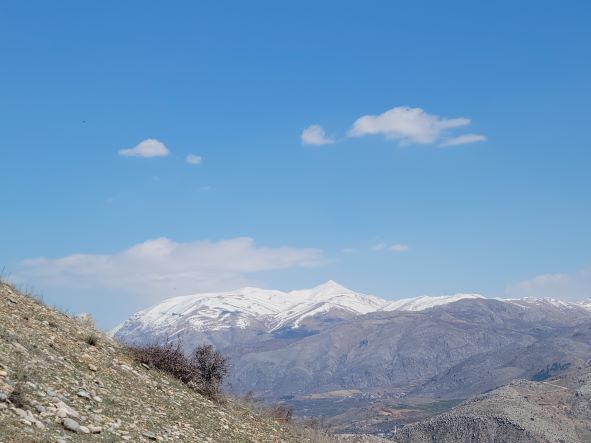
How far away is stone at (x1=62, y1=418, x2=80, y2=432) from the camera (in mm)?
11250

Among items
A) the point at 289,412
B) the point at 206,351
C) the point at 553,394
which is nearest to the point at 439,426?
the point at 553,394

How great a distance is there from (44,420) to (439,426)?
78.0 m

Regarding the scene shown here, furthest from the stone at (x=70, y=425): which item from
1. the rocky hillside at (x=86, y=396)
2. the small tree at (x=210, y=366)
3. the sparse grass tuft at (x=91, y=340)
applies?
the small tree at (x=210, y=366)

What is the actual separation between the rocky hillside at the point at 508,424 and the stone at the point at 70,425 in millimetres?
69602

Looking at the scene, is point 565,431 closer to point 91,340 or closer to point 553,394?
point 553,394

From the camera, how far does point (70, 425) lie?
37.1ft

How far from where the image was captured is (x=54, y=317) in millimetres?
18953

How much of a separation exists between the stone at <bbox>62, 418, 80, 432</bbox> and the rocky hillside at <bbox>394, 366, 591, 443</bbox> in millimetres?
69602

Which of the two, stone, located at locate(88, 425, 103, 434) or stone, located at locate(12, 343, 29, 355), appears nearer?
stone, located at locate(88, 425, 103, 434)

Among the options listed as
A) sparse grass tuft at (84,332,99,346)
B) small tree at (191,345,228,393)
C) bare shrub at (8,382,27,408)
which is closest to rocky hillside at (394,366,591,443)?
small tree at (191,345,228,393)

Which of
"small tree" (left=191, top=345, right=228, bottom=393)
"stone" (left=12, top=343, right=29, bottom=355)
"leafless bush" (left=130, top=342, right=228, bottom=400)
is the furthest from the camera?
"small tree" (left=191, top=345, right=228, bottom=393)

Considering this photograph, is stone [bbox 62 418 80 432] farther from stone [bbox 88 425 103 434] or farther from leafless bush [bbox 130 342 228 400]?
leafless bush [bbox 130 342 228 400]

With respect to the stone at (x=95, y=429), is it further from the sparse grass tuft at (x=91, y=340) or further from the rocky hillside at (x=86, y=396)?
the sparse grass tuft at (x=91, y=340)

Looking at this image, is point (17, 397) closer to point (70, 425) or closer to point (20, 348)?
point (70, 425)
